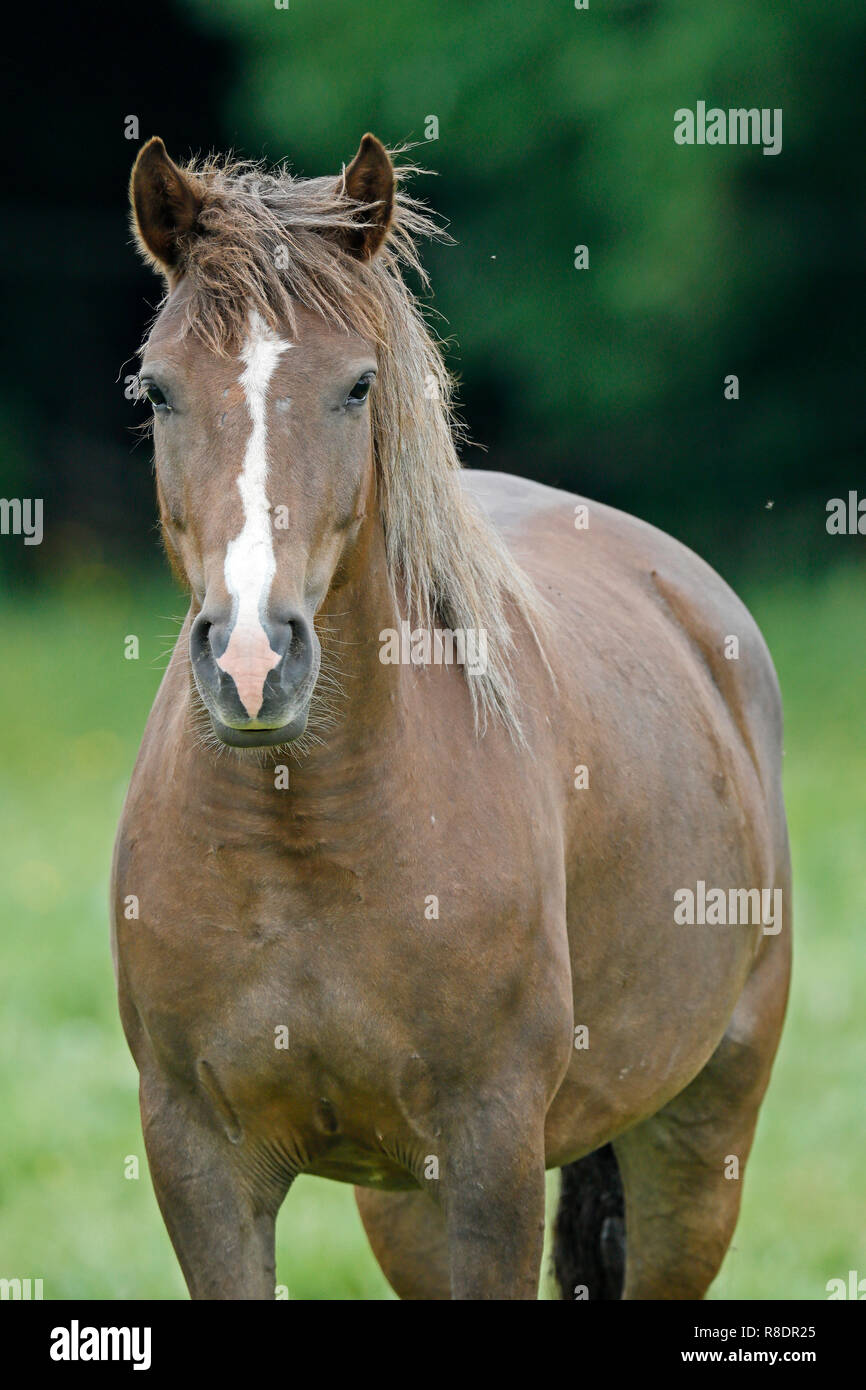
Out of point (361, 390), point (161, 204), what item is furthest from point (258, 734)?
point (161, 204)

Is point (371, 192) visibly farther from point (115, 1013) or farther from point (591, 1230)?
point (115, 1013)

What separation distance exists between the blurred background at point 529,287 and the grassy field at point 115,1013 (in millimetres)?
59

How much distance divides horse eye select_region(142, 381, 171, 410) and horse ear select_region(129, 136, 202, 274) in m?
0.25

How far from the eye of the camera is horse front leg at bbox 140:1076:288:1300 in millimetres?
2900

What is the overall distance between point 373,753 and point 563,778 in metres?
0.52

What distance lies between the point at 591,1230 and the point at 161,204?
281 cm

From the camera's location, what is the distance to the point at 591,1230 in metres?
4.27

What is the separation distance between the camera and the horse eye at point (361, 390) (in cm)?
262

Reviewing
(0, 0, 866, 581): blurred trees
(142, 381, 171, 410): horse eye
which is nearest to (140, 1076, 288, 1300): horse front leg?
(142, 381, 171, 410): horse eye

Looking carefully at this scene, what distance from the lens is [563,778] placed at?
3172mm

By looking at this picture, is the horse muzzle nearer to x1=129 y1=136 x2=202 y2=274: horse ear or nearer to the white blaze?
the white blaze

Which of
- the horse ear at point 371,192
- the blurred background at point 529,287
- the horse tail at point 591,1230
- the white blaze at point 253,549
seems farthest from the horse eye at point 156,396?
the blurred background at point 529,287

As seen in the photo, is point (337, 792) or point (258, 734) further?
point (337, 792)

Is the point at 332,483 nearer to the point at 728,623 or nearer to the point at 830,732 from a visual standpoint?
the point at 728,623
